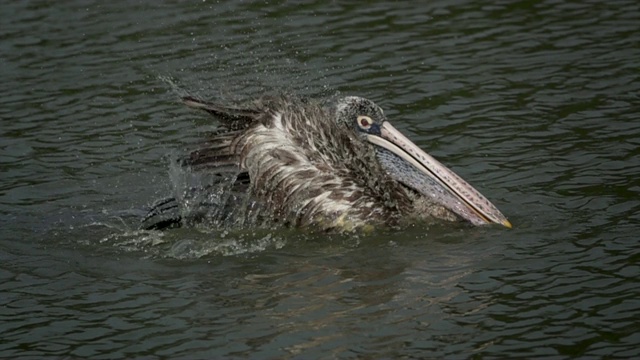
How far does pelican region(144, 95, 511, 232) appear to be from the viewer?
8.75 m

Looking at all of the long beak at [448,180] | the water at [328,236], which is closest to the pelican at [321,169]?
the long beak at [448,180]

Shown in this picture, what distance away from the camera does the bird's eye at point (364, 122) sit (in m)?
9.08

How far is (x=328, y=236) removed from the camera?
28.6 ft

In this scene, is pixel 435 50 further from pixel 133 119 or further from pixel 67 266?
pixel 67 266

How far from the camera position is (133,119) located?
1139cm

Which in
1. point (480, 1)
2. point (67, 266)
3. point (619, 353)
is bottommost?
point (619, 353)

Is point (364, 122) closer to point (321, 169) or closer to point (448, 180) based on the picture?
point (321, 169)

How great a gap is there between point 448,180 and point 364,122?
0.81 m

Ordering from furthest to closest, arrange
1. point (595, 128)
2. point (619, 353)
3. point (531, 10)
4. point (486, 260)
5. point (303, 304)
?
point (531, 10)
point (595, 128)
point (486, 260)
point (303, 304)
point (619, 353)

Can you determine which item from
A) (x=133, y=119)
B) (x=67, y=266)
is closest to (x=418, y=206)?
(x=67, y=266)

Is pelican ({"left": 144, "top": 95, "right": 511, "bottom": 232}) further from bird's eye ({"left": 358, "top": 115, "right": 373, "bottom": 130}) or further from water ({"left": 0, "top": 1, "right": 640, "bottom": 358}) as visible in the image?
water ({"left": 0, "top": 1, "right": 640, "bottom": 358})

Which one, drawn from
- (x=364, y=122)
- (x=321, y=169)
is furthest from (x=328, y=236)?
(x=364, y=122)

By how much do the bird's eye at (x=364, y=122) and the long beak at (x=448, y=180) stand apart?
83 millimetres

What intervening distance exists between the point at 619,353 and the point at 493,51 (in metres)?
6.45
